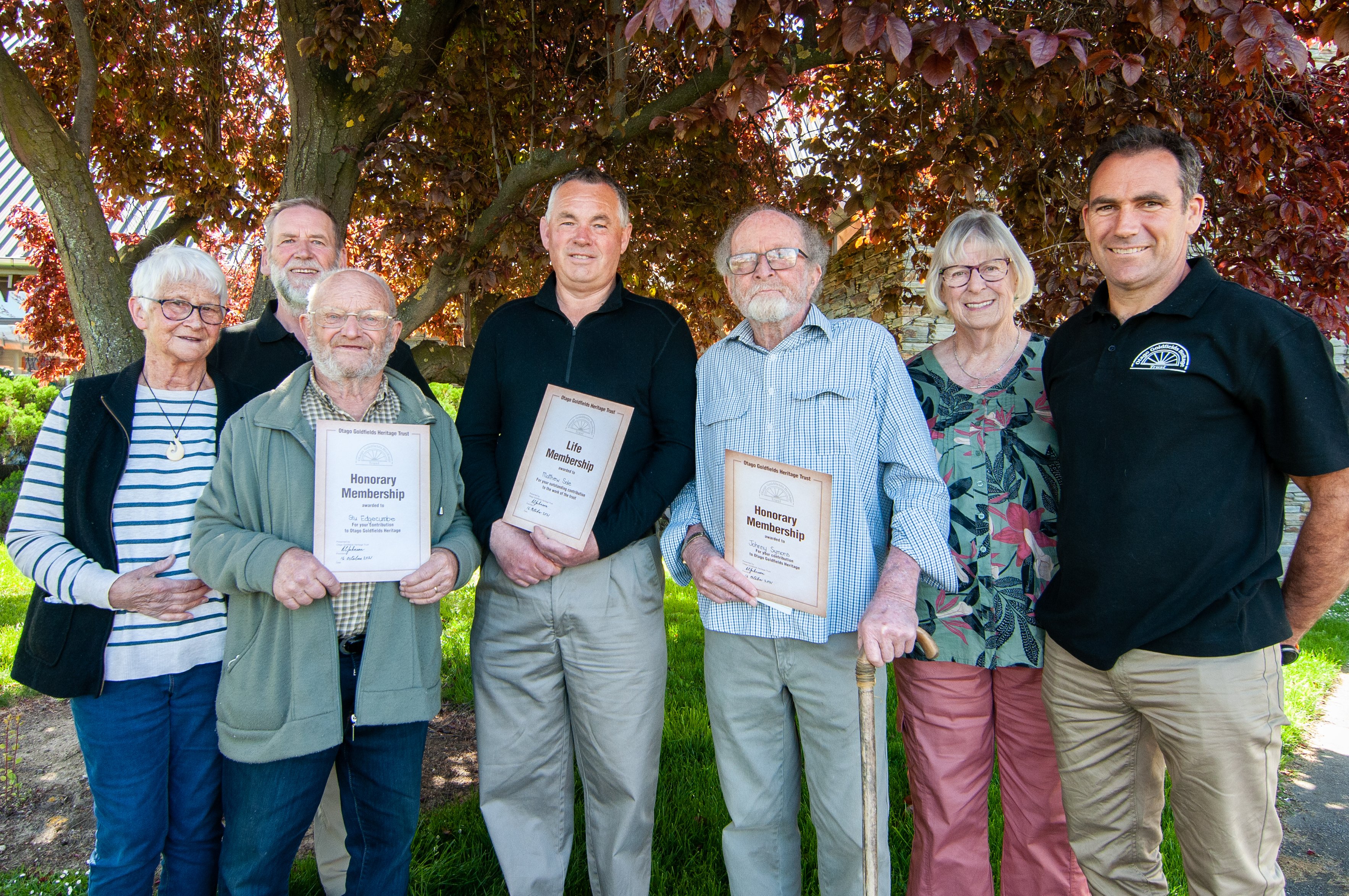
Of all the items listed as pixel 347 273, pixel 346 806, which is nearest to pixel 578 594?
pixel 346 806

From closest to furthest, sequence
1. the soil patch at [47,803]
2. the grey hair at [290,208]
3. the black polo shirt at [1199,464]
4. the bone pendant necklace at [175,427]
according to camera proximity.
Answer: the black polo shirt at [1199,464] → the bone pendant necklace at [175,427] → the grey hair at [290,208] → the soil patch at [47,803]

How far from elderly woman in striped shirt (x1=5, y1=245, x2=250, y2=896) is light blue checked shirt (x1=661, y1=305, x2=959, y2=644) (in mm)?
1595

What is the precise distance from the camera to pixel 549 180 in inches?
182

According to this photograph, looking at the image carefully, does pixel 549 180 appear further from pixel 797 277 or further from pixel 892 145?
pixel 797 277

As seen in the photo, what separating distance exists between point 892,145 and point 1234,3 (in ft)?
6.80

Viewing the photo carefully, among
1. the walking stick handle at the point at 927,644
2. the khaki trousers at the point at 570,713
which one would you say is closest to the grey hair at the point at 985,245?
the walking stick handle at the point at 927,644

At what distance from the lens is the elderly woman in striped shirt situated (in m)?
2.24

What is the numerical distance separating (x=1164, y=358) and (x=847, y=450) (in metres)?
0.89

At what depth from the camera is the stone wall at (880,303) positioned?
676cm

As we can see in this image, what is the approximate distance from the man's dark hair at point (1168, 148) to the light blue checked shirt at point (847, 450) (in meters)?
0.85

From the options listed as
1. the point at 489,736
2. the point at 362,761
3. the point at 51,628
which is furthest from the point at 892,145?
the point at 51,628

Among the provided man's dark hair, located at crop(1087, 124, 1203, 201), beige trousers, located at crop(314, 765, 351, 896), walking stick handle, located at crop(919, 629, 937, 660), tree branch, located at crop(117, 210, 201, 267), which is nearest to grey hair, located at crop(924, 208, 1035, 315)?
man's dark hair, located at crop(1087, 124, 1203, 201)

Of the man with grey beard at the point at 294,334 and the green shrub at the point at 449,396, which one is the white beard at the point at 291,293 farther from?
the green shrub at the point at 449,396

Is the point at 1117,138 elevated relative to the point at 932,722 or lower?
→ elevated
